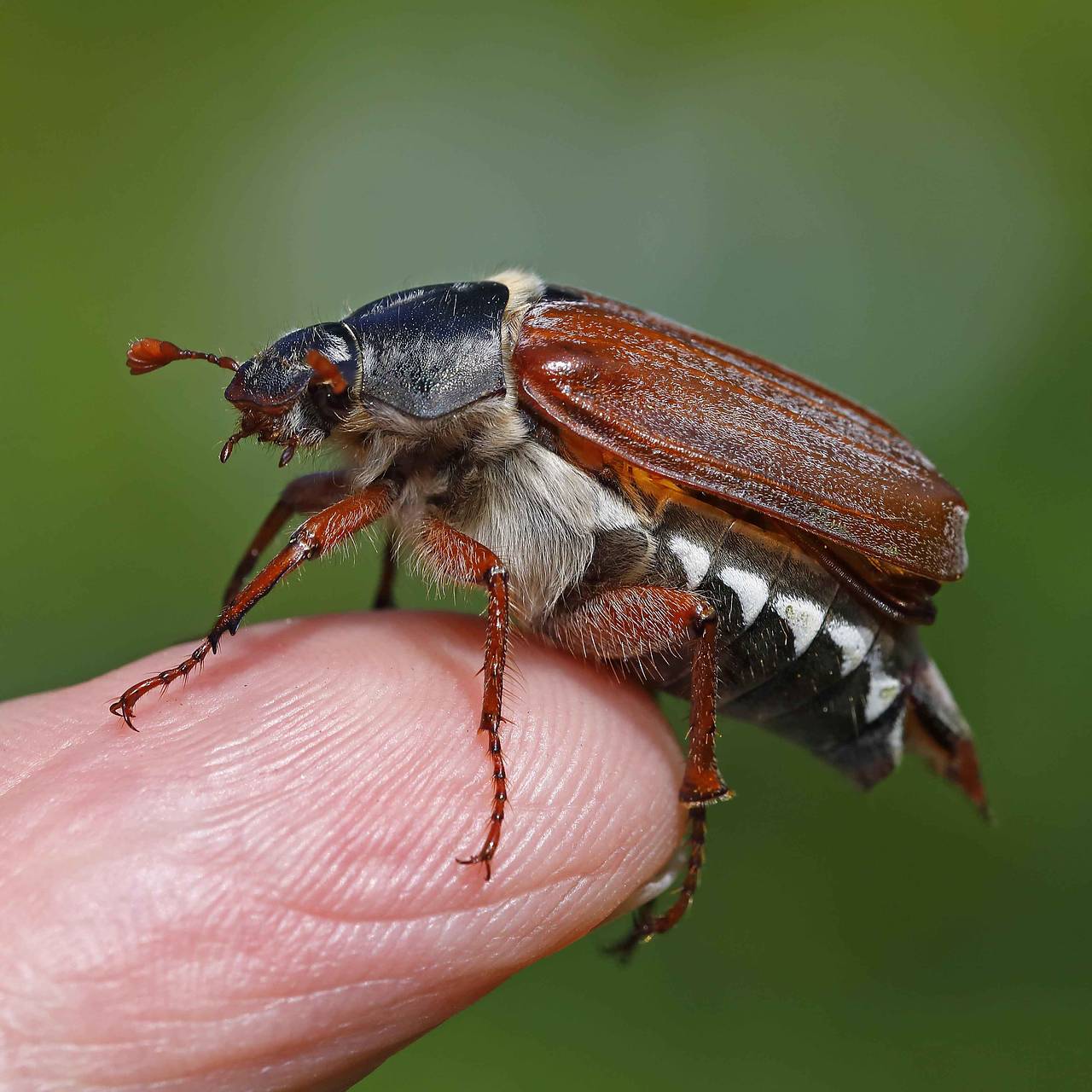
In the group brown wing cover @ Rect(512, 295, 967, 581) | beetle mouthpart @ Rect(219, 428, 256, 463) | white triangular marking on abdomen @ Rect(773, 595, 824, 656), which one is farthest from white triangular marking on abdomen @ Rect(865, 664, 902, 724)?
beetle mouthpart @ Rect(219, 428, 256, 463)

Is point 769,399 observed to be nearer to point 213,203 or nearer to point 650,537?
point 650,537

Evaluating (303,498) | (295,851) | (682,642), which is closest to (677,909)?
(682,642)

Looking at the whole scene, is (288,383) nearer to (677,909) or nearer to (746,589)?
(746,589)

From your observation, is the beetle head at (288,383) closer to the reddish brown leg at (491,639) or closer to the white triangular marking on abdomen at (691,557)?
the reddish brown leg at (491,639)

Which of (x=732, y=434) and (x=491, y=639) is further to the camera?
(x=732, y=434)

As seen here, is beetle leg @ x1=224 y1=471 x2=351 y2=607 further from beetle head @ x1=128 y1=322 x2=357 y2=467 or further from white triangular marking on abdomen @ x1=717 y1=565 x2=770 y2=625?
white triangular marking on abdomen @ x1=717 y1=565 x2=770 y2=625
